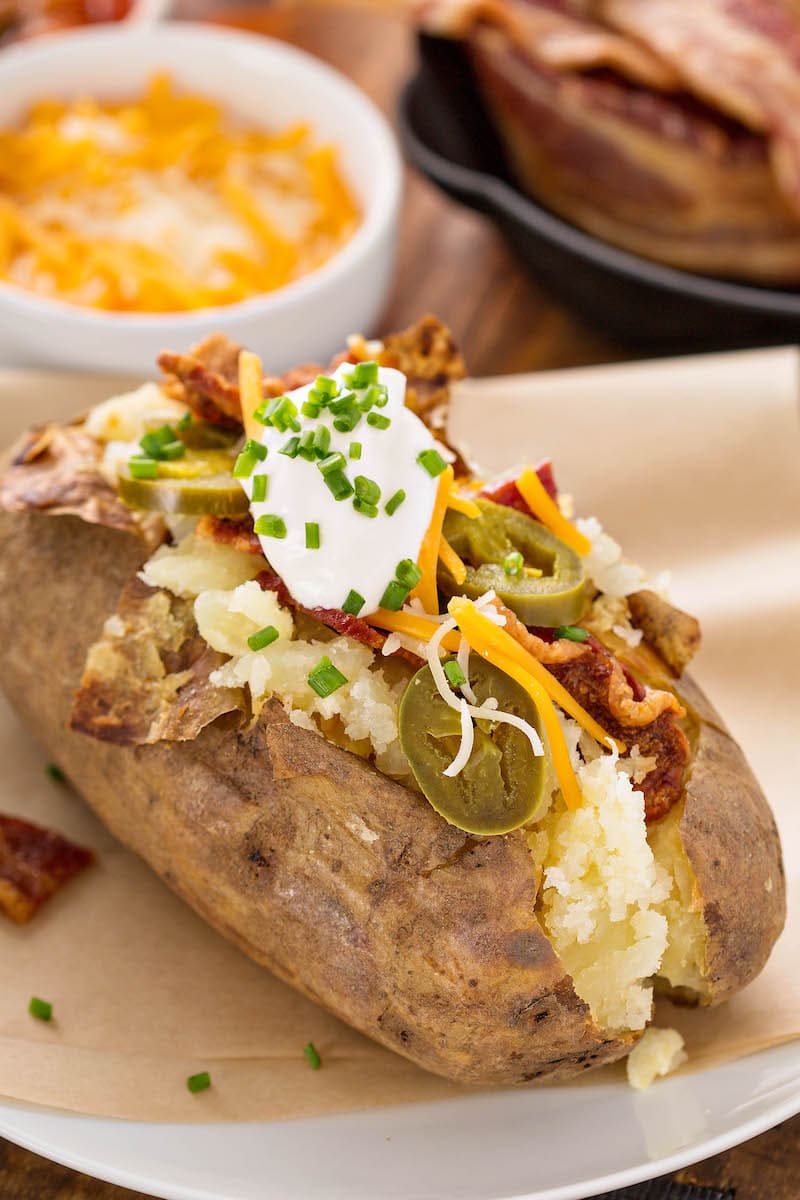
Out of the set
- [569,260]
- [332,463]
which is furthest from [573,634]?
[569,260]

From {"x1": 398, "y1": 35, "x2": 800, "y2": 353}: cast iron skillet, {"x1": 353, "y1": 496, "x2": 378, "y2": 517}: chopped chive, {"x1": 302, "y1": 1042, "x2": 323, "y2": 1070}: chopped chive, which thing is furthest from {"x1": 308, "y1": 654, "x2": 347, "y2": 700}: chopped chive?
{"x1": 398, "y1": 35, "x2": 800, "y2": 353}: cast iron skillet

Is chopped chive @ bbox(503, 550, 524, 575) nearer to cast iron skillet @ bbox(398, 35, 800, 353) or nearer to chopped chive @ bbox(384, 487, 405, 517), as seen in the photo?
chopped chive @ bbox(384, 487, 405, 517)

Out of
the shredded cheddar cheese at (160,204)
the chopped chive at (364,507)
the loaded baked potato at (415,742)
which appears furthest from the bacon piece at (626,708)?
the shredded cheddar cheese at (160,204)

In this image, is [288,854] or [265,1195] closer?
[265,1195]

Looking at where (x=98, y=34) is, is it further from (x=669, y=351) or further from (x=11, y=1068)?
(x=11, y=1068)

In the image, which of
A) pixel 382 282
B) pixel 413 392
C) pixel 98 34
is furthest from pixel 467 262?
pixel 413 392

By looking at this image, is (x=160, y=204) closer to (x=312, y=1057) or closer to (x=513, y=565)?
(x=513, y=565)
